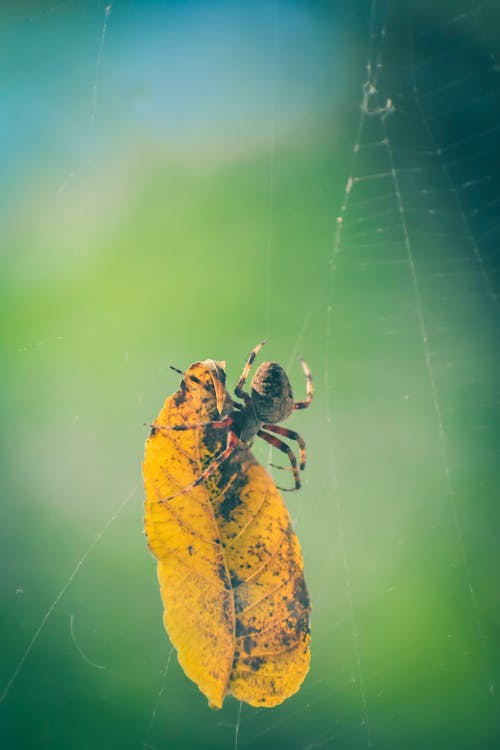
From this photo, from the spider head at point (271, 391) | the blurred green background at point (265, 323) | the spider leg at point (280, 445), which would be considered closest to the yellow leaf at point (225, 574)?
the spider head at point (271, 391)

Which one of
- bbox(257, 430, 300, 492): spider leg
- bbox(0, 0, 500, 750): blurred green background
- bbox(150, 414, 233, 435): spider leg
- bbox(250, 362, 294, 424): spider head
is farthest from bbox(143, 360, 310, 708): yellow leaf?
bbox(0, 0, 500, 750): blurred green background

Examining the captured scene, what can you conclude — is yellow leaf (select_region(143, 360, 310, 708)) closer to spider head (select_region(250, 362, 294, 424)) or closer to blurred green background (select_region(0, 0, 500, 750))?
spider head (select_region(250, 362, 294, 424))

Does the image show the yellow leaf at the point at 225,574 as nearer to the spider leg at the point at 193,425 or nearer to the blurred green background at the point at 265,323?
the spider leg at the point at 193,425

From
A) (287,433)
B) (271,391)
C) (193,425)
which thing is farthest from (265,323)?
(193,425)

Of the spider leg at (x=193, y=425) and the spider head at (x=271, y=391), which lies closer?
the spider leg at (x=193, y=425)

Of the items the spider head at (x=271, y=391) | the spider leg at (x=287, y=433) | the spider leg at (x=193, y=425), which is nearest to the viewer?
the spider leg at (x=193, y=425)
